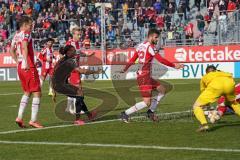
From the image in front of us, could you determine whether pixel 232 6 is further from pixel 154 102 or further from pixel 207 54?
pixel 154 102

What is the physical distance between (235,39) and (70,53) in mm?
25709

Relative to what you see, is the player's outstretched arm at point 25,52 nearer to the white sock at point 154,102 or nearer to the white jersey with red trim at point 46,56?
the white sock at point 154,102

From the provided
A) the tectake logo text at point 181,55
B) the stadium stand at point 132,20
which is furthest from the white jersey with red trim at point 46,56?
the stadium stand at point 132,20

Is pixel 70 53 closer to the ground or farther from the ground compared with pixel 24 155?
farther from the ground

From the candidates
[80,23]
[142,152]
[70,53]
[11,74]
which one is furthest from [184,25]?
[142,152]

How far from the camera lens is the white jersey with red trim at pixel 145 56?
1532 centimetres

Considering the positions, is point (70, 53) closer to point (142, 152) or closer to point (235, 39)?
point (142, 152)

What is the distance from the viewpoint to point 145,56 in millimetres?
15406

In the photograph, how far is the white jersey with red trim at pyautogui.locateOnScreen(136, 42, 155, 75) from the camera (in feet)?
50.3

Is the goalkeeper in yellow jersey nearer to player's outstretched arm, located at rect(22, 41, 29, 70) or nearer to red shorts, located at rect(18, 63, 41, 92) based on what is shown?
red shorts, located at rect(18, 63, 41, 92)

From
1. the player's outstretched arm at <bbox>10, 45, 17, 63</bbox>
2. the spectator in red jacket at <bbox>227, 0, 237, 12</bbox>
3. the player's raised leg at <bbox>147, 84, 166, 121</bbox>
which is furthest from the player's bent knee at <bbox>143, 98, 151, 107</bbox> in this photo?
the spectator in red jacket at <bbox>227, 0, 237, 12</bbox>

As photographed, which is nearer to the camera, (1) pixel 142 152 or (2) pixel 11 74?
(1) pixel 142 152

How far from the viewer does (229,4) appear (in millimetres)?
41594

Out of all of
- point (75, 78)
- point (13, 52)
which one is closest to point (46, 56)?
point (75, 78)
